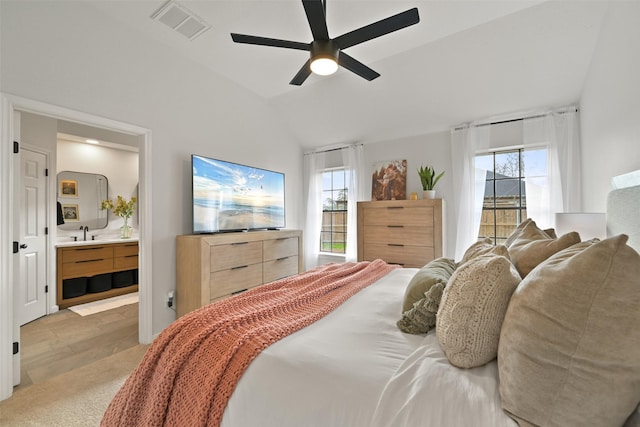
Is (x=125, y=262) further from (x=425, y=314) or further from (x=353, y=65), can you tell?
(x=425, y=314)

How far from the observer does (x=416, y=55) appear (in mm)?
2871

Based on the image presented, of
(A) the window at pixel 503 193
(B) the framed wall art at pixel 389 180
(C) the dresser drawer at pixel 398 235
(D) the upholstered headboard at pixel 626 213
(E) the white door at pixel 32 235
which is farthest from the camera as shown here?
(B) the framed wall art at pixel 389 180

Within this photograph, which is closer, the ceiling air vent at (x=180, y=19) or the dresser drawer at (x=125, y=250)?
the ceiling air vent at (x=180, y=19)

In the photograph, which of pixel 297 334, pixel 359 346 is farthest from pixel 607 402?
pixel 297 334

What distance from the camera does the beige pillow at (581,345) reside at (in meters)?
0.57

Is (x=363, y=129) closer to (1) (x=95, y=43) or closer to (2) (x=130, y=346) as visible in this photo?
(1) (x=95, y=43)

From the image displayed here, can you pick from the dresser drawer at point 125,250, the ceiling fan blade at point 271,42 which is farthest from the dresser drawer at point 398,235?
the dresser drawer at point 125,250

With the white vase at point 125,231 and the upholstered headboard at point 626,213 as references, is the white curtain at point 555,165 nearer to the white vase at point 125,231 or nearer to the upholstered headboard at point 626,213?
the upholstered headboard at point 626,213

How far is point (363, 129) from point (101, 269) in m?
4.22

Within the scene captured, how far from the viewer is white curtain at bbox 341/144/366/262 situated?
13.8ft

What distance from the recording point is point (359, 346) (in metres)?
0.99

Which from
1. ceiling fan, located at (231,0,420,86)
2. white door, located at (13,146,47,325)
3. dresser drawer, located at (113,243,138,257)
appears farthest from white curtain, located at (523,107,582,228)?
white door, located at (13,146,47,325)

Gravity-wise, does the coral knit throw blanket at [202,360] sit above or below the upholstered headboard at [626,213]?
below

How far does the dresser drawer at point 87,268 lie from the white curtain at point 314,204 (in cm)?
291
